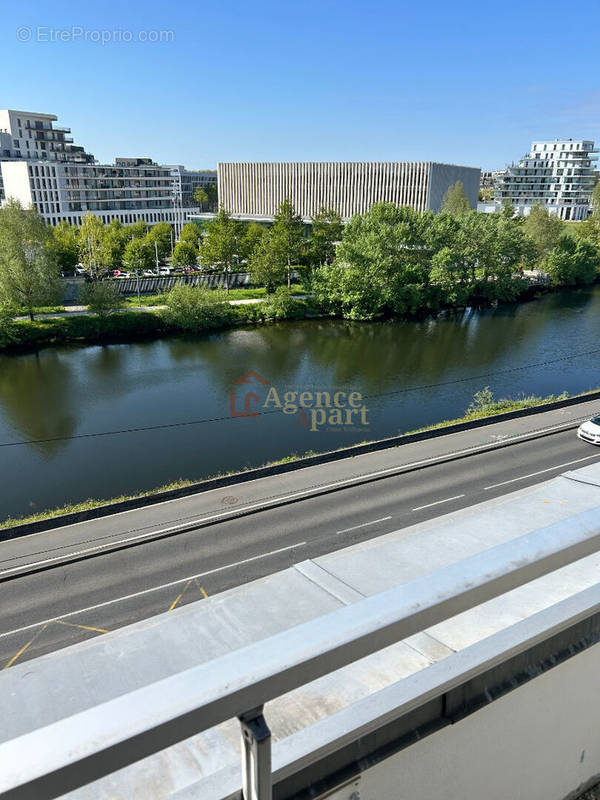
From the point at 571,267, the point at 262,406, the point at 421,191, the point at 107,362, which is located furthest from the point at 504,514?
the point at 421,191

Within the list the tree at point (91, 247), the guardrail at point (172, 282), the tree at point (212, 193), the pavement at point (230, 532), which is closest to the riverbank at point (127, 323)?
the guardrail at point (172, 282)

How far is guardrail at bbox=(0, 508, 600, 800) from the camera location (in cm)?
93

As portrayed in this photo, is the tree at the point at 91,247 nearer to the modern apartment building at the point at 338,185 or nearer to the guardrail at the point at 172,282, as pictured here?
the guardrail at the point at 172,282

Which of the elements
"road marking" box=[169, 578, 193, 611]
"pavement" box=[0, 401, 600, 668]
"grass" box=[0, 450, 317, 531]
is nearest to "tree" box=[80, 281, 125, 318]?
"grass" box=[0, 450, 317, 531]

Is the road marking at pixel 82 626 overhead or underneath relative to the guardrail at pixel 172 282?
underneath

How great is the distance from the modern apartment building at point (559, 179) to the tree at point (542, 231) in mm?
54044

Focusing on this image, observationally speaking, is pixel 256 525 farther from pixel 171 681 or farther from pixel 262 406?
pixel 171 681

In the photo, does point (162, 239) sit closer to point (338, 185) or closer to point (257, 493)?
point (338, 185)

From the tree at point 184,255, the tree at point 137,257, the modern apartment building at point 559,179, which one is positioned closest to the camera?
the tree at point 137,257

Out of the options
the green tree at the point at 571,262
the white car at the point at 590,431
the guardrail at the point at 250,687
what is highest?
the guardrail at the point at 250,687

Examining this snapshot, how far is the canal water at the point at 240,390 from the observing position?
21391mm

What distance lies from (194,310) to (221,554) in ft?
97.6

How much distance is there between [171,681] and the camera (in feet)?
3.43

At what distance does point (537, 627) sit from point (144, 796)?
1.14 m
